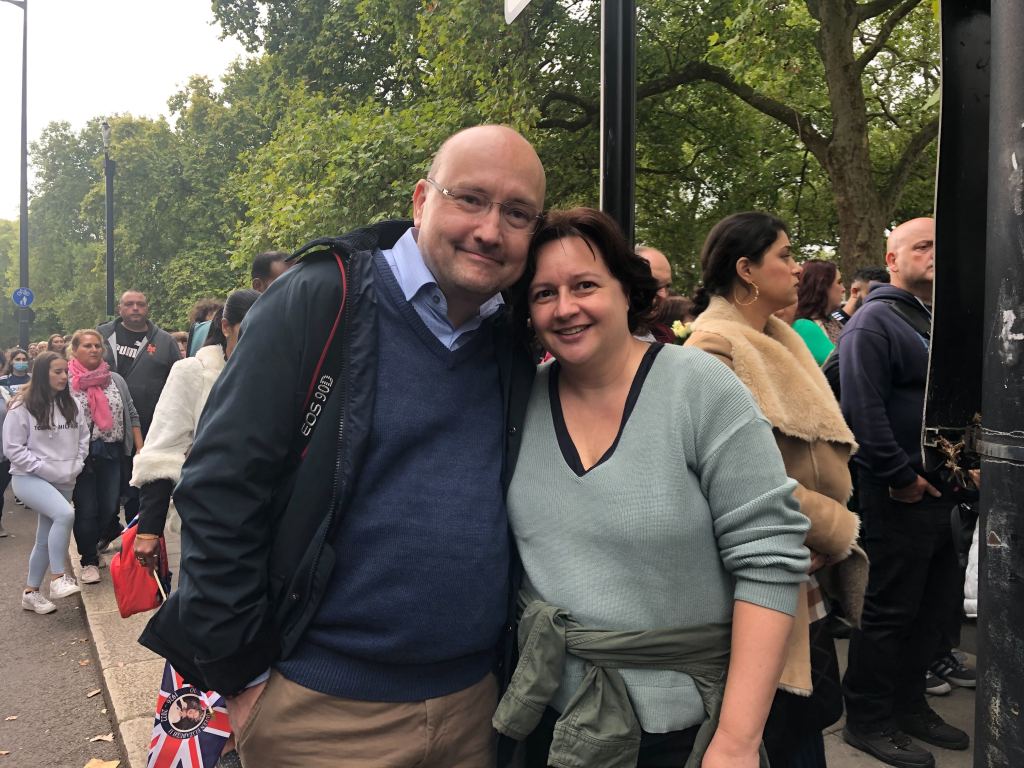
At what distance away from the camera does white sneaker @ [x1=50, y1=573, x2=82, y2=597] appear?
6621mm

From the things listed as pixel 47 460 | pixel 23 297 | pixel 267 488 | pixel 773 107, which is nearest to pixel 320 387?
pixel 267 488

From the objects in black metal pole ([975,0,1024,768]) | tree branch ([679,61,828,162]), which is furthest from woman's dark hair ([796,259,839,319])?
tree branch ([679,61,828,162])

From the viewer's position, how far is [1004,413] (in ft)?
4.88

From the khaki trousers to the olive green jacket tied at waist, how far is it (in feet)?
0.60

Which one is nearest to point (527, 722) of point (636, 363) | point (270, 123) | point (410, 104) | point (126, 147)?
point (636, 363)

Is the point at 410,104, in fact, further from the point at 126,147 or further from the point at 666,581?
the point at 126,147

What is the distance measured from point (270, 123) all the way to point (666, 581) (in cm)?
2175

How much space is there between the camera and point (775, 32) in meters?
10.3

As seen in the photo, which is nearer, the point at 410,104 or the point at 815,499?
the point at 815,499

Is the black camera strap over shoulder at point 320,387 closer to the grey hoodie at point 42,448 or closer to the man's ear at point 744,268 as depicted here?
the man's ear at point 744,268

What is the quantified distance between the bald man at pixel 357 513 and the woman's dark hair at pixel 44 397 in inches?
228

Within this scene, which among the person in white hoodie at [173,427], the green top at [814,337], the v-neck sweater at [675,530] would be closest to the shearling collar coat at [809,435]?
the v-neck sweater at [675,530]

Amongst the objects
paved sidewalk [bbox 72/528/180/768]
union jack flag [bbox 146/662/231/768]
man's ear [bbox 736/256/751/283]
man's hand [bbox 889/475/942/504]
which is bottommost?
paved sidewalk [bbox 72/528/180/768]

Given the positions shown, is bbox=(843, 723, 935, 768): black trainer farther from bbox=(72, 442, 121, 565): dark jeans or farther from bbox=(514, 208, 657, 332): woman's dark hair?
bbox=(72, 442, 121, 565): dark jeans
